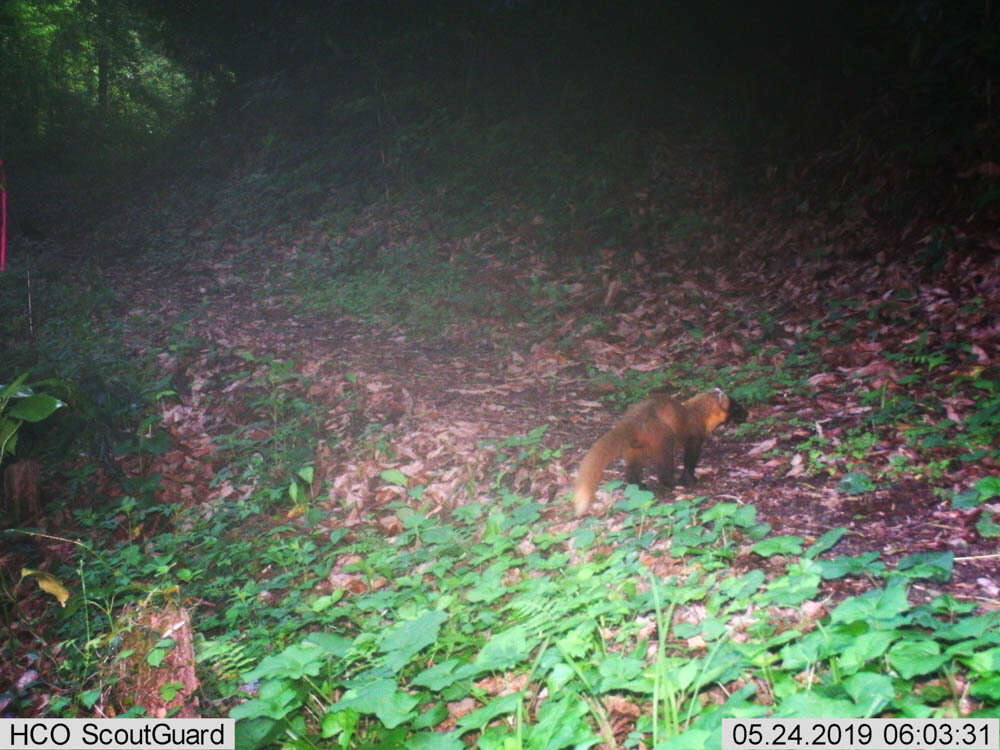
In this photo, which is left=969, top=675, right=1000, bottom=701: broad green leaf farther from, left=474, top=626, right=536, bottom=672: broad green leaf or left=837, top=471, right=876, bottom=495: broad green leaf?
left=837, top=471, right=876, bottom=495: broad green leaf

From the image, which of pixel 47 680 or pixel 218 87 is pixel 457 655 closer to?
pixel 47 680

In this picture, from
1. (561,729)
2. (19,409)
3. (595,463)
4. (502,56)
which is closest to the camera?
(561,729)

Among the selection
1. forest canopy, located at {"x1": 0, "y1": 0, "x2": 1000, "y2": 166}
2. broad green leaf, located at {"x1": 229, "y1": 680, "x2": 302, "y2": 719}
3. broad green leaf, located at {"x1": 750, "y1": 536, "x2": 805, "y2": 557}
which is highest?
forest canopy, located at {"x1": 0, "y1": 0, "x2": 1000, "y2": 166}

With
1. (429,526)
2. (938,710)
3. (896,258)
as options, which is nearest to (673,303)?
(896,258)

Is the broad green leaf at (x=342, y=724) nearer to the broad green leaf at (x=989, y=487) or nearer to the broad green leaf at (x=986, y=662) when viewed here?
the broad green leaf at (x=986, y=662)

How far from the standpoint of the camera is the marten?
12.8 ft

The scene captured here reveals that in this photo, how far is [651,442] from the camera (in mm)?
4223

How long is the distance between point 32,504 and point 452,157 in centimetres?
1029

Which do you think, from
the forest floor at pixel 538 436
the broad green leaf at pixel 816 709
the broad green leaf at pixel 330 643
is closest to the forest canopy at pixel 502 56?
the forest floor at pixel 538 436

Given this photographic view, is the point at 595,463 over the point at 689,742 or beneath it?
over

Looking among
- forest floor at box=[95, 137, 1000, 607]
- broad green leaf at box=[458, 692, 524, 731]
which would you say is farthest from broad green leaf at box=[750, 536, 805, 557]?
broad green leaf at box=[458, 692, 524, 731]

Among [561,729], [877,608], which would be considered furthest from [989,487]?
[561,729]

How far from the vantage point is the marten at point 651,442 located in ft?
12.8

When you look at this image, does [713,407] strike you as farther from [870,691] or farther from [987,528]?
[870,691]
